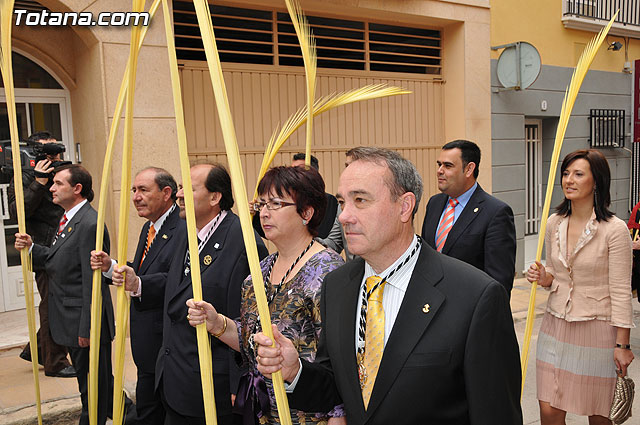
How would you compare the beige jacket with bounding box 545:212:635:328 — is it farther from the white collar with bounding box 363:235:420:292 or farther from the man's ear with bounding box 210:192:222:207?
the man's ear with bounding box 210:192:222:207

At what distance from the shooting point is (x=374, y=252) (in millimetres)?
1653

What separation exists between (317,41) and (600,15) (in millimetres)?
5408

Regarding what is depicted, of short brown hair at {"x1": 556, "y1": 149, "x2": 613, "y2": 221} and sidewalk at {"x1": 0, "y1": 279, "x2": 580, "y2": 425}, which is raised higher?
short brown hair at {"x1": 556, "y1": 149, "x2": 613, "y2": 221}

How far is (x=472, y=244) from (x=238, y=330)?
1.59 meters

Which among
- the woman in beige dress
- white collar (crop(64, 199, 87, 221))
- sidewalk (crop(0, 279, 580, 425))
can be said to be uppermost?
white collar (crop(64, 199, 87, 221))

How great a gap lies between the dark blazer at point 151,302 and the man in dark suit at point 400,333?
5.02ft

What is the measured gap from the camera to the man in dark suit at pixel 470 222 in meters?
3.23

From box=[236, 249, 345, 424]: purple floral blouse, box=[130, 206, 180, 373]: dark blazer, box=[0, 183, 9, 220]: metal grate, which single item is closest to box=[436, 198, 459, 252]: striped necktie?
box=[236, 249, 345, 424]: purple floral blouse

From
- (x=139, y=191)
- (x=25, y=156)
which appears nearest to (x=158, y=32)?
(x=25, y=156)

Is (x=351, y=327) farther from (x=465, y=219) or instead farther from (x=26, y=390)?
(x=26, y=390)

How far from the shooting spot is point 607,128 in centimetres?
955

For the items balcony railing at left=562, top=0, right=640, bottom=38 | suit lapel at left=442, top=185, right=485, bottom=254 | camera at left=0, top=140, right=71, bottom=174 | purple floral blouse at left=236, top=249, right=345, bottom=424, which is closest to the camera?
purple floral blouse at left=236, top=249, right=345, bottom=424

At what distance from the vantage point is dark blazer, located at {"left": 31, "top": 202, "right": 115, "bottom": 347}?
3.54m

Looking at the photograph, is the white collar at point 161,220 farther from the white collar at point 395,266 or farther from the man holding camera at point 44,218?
the white collar at point 395,266
